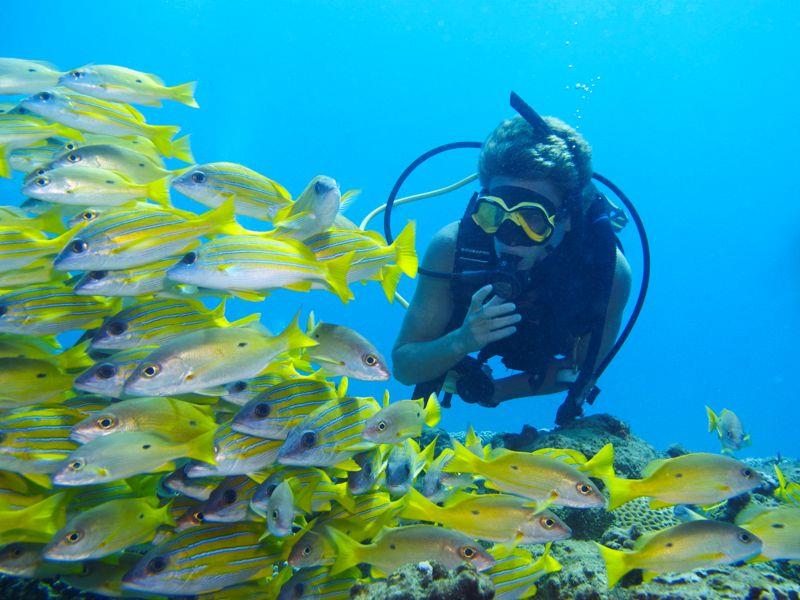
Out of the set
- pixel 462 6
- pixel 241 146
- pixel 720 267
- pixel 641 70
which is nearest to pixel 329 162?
pixel 241 146

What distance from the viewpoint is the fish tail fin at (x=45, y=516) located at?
2098 millimetres

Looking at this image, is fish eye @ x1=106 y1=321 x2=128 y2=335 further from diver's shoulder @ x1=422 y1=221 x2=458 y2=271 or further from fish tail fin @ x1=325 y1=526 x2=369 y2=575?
diver's shoulder @ x1=422 y1=221 x2=458 y2=271

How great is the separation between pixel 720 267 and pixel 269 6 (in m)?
95.5

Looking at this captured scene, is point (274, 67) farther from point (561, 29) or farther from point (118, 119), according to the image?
point (118, 119)

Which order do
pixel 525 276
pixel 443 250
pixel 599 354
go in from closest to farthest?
pixel 525 276 → pixel 443 250 → pixel 599 354

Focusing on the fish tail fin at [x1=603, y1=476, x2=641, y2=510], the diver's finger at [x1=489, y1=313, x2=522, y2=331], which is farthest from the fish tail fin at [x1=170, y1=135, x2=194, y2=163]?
the fish tail fin at [x1=603, y1=476, x2=641, y2=510]

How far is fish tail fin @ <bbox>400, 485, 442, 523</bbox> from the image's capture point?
2.37 metres

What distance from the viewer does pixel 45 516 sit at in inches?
84.5

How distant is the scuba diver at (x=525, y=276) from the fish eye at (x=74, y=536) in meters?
2.78

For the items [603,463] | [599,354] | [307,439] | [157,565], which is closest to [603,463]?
[603,463]

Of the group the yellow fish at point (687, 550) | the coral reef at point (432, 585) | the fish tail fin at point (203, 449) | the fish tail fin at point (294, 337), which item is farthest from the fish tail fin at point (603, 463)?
the fish tail fin at point (203, 449)

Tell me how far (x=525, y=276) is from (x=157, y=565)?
3.55 meters

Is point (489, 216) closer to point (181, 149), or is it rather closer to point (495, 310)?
point (495, 310)

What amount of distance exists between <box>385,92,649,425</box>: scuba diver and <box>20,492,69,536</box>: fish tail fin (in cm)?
280
